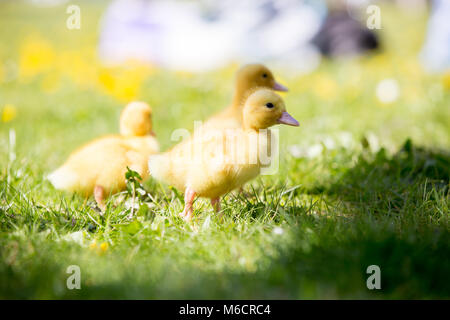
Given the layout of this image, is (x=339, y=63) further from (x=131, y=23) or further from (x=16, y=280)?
(x=16, y=280)

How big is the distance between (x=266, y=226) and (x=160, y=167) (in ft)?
2.08

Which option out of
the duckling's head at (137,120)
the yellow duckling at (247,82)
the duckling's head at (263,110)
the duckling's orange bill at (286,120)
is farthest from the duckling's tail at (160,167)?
the yellow duckling at (247,82)

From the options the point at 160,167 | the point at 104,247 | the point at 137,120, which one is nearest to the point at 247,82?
the point at 137,120

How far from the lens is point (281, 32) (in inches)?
308

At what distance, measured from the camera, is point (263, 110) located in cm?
228

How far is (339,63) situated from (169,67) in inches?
109

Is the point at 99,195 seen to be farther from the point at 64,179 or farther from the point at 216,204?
the point at 216,204

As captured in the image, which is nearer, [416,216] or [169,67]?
[416,216]

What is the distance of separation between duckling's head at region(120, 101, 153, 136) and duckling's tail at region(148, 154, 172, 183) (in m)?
0.36

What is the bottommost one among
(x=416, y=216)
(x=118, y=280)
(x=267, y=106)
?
(x=118, y=280)
